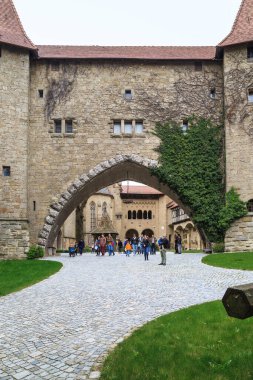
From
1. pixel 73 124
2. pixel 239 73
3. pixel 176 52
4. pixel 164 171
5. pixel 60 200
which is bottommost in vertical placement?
pixel 60 200

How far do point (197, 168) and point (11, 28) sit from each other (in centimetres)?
1231

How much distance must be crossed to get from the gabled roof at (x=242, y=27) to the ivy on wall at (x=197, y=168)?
428 cm

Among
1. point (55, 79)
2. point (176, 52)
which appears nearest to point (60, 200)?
point (55, 79)

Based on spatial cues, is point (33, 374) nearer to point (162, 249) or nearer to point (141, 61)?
point (162, 249)

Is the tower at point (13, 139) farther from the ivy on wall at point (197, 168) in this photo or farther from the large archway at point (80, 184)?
the ivy on wall at point (197, 168)

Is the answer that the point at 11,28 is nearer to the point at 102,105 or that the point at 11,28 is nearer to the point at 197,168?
the point at 102,105

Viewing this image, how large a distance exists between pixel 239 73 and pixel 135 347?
20.6m

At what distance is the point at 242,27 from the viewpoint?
24.4 meters

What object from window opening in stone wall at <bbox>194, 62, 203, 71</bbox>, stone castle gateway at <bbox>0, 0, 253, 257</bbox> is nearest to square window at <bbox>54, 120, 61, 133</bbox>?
stone castle gateway at <bbox>0, 0, 253, 257</bbox>

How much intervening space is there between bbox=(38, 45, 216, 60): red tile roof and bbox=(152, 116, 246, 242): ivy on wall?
363 cm

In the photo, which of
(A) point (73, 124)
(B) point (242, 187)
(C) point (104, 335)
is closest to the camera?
(C) point (104, 335)

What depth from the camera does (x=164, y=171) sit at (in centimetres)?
2409

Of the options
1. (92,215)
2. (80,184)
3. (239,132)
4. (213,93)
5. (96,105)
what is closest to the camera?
(239,132)

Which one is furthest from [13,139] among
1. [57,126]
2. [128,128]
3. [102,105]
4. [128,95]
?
[128,95]
